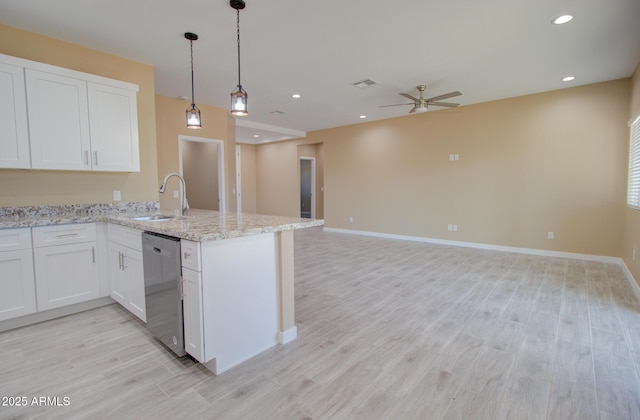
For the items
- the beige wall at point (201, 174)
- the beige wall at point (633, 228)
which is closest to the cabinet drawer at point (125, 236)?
the beige wall at point (201, 174)

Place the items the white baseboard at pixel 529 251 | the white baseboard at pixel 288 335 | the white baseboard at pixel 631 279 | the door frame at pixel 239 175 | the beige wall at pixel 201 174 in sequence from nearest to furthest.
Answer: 1. the white baseboard at pixel 288 335
2. the white baseboard at pixel 631 279
3. the white baseboard at pixel 529 251
4. the beige wall at pixel 201 174
5. the door frame at pixel 239 175

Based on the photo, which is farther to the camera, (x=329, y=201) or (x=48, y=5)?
(x=329, y=201)

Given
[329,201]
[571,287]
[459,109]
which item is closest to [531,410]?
[571,287]

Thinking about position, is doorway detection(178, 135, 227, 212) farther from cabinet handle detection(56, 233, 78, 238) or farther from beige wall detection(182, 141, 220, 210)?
cabinet handle detection(56, 233, 78, 238)

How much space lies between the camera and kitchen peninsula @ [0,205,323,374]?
71.0 inches

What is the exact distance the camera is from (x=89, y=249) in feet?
9.24

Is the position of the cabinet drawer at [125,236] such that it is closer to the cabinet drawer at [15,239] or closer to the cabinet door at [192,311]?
the cabinet drawer at [15,239]

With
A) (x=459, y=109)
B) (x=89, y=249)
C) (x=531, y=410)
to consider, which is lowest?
(x=531, y=410)

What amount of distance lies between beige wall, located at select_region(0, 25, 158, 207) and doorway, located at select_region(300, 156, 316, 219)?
6.16 metres

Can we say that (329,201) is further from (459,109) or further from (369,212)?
(459,109)

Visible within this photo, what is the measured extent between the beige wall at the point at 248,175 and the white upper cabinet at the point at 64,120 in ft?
21.0

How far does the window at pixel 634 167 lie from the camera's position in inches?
141

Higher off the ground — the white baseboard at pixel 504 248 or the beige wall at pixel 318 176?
the beige wall at pixel 318 176

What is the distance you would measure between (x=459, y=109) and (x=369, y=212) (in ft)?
9.56
